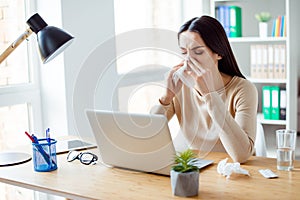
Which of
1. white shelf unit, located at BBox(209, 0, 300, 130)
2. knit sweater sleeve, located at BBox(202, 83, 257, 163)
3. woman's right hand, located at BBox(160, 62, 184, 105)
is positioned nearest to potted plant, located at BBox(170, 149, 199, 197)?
knit sweater sleeve, located at BBox(202, 83, 257, 163)

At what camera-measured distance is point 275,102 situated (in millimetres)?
3316

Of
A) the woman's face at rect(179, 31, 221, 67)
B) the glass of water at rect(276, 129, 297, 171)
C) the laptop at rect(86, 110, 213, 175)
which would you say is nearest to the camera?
the laptop at rect(86, 110, 213, 175)

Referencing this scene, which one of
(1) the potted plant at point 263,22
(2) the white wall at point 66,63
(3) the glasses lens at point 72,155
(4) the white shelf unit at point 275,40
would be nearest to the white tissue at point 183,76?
(3) the glasses lens at point 72,155

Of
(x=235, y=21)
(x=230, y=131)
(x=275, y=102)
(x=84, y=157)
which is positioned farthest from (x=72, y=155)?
(x=235, y=21)

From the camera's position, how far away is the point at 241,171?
141cm

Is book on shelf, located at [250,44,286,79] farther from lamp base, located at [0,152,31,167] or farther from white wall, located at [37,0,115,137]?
lamp base, located at [0,152,31,167]

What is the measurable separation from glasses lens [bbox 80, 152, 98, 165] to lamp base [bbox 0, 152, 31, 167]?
218 mm

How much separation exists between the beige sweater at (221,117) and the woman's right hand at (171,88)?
32 mm

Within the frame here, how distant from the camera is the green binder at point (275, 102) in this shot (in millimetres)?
3301

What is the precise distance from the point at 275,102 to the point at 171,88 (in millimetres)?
1694

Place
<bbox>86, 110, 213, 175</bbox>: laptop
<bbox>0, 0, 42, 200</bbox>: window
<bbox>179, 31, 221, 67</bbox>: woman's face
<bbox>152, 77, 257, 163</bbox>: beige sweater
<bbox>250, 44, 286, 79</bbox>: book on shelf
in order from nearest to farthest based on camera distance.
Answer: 1. <bbox>86, 110, 213, 175</bbox>: laptop
2. <bbox>152, 77, 257, 163</bbox>: beige sweater
3. <bbox>179, 31, 221, 67</bbox>: woman's face
4. <bbox>0, 0, 42, 200</bbox>: window
5. <bbox>250, 44, 286, 79</bbox>: book on shelf

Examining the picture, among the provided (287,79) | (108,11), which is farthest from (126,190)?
(287,79)

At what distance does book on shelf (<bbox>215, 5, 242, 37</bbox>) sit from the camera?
11.3 feet

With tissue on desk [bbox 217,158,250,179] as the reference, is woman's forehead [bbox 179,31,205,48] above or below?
above
